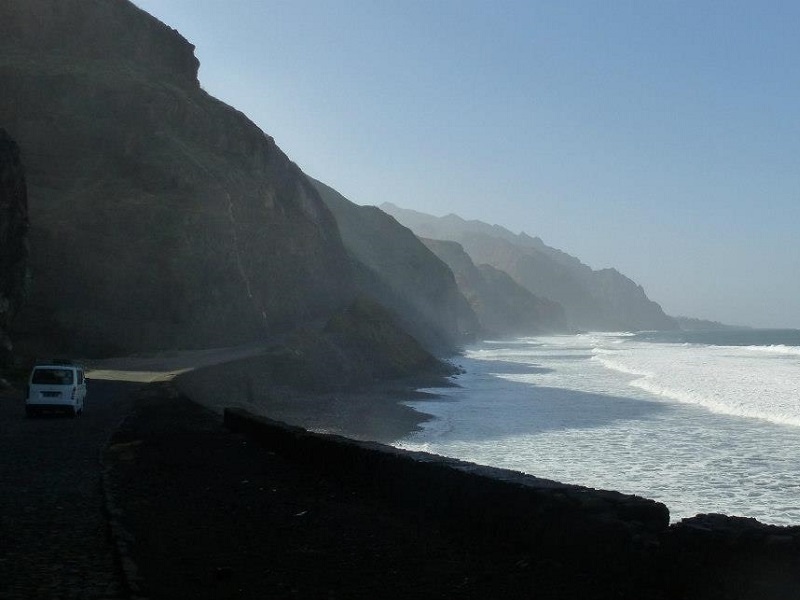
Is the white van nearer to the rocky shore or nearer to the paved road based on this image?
the paved road

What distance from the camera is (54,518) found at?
9.18 metres

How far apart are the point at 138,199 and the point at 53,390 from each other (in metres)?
41.4

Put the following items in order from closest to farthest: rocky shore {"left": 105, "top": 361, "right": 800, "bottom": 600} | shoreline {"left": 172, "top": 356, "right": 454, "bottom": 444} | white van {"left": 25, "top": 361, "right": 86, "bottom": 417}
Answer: rocky shore {"left": 105, "top": 361, "right": 800, "bottom": 600}
white van {"left": 25, "top": 361, "right": 86, "bottom": 417}
shoreline {"left": 172, "top": 356, "right": 454, "bottom": 444}

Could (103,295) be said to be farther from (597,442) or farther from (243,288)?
(597,442)

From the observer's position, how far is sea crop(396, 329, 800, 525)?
55.0ft

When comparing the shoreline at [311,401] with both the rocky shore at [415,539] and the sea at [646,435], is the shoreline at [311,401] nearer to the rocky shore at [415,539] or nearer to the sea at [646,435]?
the sea at [646,435]

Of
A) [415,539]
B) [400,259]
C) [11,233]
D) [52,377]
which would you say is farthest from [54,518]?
[400,259]

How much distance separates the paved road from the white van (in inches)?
117

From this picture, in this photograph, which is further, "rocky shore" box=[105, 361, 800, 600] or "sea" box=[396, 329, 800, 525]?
"sea" box=[396, 329, 800, 525]

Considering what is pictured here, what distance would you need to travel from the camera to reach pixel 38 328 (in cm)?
5281

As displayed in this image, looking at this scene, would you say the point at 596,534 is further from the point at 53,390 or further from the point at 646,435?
the point at 646,435

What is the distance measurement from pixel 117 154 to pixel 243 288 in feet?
48.4

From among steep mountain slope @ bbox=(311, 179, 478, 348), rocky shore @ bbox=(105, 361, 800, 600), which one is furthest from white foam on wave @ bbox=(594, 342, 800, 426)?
steep mountain slope @ bbox=(311, 179, 478, 348)

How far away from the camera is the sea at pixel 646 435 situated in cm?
1675
